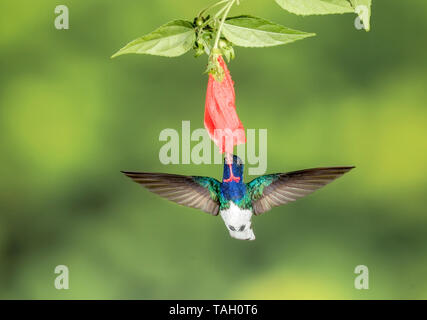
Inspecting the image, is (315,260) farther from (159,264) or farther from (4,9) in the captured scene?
(4,9)

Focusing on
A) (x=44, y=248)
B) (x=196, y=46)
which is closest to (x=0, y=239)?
(x=44, y=248)

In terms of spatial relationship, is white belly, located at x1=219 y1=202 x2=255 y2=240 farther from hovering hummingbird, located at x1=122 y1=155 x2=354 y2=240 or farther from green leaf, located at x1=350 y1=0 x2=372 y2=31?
green leaf, located at x1=350 y1=0 x2=372 y2=31

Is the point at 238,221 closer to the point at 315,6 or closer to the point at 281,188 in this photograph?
the point at 281,188

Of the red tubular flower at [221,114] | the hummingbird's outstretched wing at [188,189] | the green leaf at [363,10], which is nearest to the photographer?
the green leaf at [363,10]

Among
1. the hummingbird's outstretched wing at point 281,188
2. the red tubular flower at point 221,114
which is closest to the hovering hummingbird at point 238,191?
the hummingbird's outstretched wing at point 281,188

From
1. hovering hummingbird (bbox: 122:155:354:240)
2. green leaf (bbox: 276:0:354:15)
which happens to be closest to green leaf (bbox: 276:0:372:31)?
green leaf (bbox: 276:0:354:15)

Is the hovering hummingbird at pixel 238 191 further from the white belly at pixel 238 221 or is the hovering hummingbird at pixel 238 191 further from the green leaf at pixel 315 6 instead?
the green leaf at pixel 315 6
